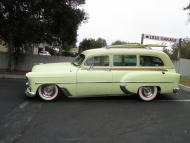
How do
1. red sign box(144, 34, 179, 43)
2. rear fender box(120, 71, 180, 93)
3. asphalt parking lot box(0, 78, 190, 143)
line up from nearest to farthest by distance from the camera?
asphalt parking lot box(0, 78, 190, 143) → rear fender box(120, 71, 180, 93) → red sign box(144, 34, 179, 43)

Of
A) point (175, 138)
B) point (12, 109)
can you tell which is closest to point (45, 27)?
point (12, 109)

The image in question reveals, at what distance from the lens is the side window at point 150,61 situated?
6172mm

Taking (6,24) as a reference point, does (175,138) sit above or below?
below

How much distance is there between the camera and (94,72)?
5793 millimetres

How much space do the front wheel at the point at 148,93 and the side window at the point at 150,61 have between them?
761mm

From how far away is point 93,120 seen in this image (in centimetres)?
438

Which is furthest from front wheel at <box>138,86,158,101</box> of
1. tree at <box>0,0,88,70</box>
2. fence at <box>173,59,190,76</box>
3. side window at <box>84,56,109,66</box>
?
fence at <box>173,59,190,76</box>

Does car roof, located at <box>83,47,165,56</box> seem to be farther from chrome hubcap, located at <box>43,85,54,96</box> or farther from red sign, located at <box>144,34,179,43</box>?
red sign, located at <box>144,34,179,43</box>

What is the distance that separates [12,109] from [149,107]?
3810 mm

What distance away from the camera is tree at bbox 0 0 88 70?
8898 millimetres

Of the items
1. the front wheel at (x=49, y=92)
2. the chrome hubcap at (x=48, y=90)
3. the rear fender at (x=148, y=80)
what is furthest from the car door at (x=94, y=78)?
the chrome hubcap at (x=48, y=90)

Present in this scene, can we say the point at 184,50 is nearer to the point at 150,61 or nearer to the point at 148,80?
the point at 150,61

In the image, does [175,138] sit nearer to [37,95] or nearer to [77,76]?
[77,76]

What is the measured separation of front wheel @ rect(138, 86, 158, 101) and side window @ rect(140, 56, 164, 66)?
761mm
